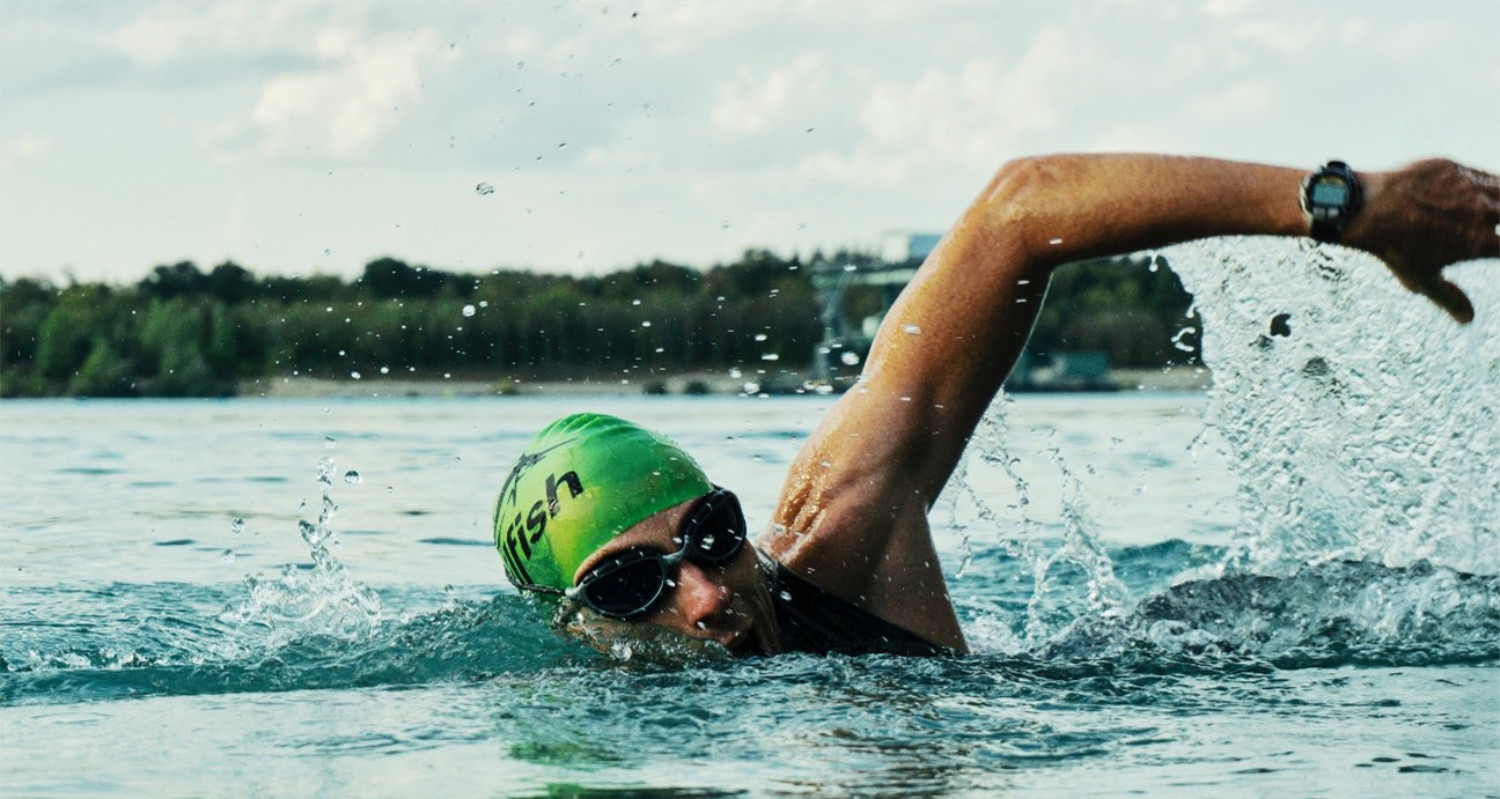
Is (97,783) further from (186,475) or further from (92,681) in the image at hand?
(186,475)

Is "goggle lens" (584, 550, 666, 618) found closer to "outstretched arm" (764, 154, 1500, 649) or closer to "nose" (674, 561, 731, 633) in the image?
"nose" (674, 561, 731, 633)

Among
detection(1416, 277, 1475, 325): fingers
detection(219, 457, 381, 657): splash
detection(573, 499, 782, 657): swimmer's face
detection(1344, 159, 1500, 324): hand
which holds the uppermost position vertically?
detection(1344, 159, 1500, 324): hand

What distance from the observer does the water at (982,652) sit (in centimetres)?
313

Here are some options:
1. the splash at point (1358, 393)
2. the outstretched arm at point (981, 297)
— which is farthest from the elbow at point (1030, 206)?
the splash at point (1358, 393)

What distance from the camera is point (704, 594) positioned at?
12.5ft

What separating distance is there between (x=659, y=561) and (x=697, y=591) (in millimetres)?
115

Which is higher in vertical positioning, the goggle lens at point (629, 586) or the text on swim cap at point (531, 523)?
the text on swim cap at point (531, 523)

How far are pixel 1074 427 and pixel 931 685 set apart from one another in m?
17.8

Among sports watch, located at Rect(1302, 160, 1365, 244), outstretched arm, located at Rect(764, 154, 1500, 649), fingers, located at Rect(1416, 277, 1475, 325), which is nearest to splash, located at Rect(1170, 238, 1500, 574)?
outstretched arm, located at Rect(764, 154, 1500, 649)

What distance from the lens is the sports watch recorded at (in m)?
2.99

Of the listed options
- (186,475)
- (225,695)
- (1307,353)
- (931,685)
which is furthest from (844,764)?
(186,475)

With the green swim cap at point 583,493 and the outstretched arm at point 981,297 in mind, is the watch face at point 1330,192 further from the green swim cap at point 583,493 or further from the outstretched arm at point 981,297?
the green swim cap at point 583,493

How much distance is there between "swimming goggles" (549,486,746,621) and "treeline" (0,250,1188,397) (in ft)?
4.83

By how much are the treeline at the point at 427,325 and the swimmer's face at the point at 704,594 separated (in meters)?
1.50
